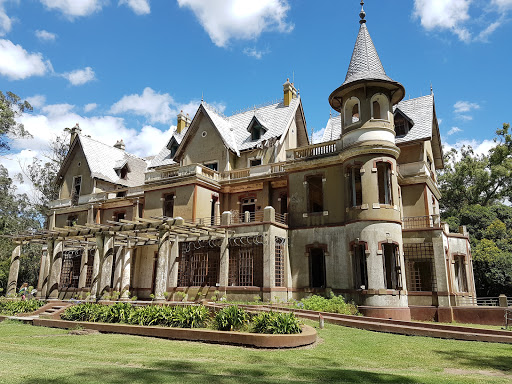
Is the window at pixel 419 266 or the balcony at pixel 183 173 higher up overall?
the balcony at pixel 183 173

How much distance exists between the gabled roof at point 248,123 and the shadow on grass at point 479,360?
21431 mm

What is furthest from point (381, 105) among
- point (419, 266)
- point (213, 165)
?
point (213, 165)

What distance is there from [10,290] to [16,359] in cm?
2272

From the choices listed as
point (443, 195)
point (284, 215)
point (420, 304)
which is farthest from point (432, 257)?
point (443, 195)

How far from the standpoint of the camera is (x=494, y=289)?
1230 inches

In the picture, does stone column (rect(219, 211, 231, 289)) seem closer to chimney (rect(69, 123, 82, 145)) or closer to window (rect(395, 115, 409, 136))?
window (rect(395, 115, 409, 136))

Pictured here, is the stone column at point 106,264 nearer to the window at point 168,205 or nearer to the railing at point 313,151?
the window at point 168,205

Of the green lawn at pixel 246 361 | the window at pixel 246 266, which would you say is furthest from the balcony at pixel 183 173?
the green lawn at pixel 246 361

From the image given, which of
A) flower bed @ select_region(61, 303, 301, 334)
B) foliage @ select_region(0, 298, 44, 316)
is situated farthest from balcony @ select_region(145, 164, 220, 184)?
flower bed @ select_region(61, 303, 301, 334)

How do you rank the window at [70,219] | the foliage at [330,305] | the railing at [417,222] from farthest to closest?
the window at [70,219] < the railing at [417,222] < the foliage at [330,305]

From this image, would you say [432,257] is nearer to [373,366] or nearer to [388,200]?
[388,200]

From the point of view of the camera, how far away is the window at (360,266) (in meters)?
Answer: 21.8

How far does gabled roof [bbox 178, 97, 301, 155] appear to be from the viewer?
31625 millimetres

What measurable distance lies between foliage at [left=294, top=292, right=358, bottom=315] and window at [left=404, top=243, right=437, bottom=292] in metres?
4.74
